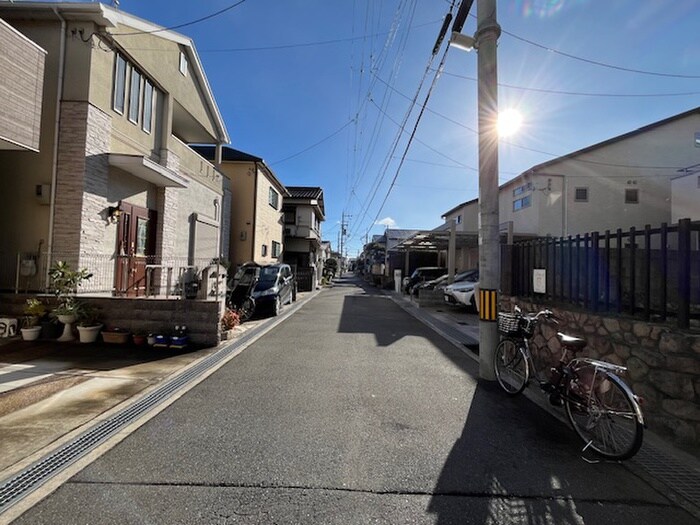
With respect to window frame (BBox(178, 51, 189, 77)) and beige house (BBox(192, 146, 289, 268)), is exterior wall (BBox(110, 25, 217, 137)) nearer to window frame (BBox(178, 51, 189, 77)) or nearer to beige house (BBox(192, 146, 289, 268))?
window frame (BBox(178, 51, 189, 77))

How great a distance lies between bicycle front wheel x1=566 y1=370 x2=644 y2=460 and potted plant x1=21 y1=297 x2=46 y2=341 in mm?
8386

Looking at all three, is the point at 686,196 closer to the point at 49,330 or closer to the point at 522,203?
the point at 522,203

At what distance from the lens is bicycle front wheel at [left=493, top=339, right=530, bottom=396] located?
4402mm

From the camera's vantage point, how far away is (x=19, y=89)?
20.1 feet

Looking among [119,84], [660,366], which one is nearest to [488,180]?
[660,366]

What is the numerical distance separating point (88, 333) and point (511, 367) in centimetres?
705

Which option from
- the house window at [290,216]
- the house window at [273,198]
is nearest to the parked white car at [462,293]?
the house window at [273,198]

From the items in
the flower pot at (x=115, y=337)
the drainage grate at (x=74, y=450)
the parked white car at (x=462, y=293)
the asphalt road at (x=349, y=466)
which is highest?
the parked white car at (x=462, y=293)


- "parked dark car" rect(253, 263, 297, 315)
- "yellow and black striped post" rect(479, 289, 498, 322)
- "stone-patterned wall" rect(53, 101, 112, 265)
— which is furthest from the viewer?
"parked dark car" rect(253, 263, 297, 315)

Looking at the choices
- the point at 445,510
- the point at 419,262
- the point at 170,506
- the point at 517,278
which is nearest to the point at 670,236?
the point at 517,278

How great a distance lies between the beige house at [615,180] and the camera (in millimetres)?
17703

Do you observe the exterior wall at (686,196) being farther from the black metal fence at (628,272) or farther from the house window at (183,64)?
the house window at (183,64)

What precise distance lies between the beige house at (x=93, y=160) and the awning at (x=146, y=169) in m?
0.03

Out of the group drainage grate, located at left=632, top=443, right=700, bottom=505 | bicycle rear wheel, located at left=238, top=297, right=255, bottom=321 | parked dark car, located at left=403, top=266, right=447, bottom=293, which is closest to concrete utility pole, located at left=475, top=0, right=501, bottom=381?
drainage grate, located at left=632, top=443, right=700, bottom=505
